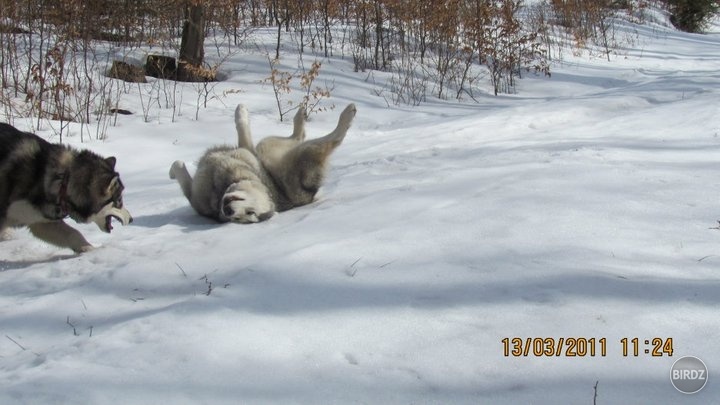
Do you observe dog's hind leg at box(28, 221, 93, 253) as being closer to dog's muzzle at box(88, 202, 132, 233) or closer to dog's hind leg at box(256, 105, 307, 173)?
dog's muzzle at box(88, 202, 132, 233)

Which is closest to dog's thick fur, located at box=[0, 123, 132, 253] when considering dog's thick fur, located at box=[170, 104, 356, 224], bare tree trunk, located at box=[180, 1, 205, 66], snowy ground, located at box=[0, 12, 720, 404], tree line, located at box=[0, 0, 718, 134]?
snowy ground, located at box=[0, 12, 720, 404]

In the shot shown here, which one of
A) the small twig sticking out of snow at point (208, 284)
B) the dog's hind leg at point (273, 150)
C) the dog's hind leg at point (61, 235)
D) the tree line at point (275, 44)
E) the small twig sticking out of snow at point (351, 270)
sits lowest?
the dog's hind leg at point (61, 235)

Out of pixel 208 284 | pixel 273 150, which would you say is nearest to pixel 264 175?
pixel 273 150

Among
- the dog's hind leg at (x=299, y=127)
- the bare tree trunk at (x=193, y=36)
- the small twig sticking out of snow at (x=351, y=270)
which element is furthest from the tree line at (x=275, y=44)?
the small twig sticking out of snow at (x=351, y=270)

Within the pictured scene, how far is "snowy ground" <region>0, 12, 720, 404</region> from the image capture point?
1.60 m

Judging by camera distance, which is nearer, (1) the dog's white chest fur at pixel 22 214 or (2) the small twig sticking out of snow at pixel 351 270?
(2) the small twig sticking out of snow at pixel 351 270

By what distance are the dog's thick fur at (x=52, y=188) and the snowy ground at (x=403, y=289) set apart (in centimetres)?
18

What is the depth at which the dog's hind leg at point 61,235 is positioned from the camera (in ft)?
10.8

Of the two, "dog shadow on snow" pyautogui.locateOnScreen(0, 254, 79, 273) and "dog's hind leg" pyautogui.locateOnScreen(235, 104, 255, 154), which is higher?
"dog's hind leg" pyautogui.locateOnScreen(235, 104, 255, 154)

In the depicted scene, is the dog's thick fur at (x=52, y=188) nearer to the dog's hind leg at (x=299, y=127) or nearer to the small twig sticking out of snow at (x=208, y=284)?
the small twig sticking out of snow at (x=208, y=284)

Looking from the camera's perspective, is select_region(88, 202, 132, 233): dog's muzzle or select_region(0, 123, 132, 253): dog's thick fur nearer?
select_region(0, 123, 132, 253): dog's thick fur

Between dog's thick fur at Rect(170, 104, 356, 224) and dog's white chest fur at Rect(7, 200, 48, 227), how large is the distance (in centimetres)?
110

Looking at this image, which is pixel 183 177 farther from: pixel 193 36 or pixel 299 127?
pixel 193 36

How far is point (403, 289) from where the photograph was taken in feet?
7.10
